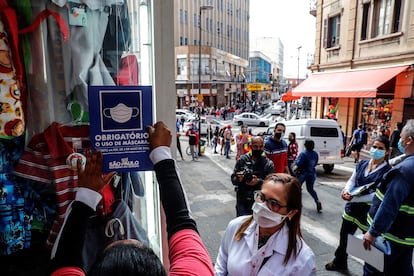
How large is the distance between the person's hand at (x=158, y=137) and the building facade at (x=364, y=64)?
38.4 ft

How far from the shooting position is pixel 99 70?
1639mm

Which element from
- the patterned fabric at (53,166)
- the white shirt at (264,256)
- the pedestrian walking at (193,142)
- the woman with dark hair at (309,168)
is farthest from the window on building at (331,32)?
the patterned fabric at (53,166)

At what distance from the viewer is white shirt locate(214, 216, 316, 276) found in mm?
A: 1769

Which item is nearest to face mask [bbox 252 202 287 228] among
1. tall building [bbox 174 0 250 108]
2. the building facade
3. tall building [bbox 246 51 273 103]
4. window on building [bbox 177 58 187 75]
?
the building facade

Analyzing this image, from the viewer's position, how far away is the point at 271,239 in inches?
73.5

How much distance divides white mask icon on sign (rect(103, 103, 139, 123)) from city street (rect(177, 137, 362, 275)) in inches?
147

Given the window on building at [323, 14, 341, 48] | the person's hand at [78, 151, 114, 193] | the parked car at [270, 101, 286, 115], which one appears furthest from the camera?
the parked car at [270, 101, 286, 115]

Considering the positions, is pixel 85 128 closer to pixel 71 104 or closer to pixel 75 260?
pixel 71 104

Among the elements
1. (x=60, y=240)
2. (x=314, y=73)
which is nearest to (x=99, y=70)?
(x=60, y=240)

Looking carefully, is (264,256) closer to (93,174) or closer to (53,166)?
(93,174)

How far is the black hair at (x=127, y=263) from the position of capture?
90 cm

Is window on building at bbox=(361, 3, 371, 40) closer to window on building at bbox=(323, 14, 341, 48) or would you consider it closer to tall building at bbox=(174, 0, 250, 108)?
window on building at bbox=(323, 14, 341, 48)

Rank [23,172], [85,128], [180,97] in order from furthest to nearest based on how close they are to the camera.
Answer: [180,97], [85,128], [23,172]

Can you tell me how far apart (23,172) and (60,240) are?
0.50 metres
